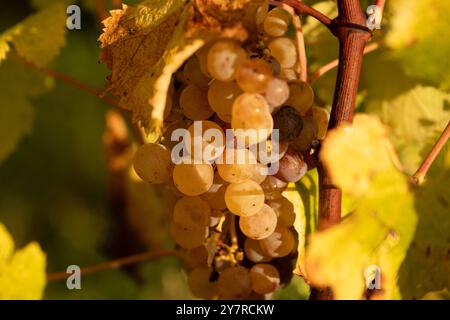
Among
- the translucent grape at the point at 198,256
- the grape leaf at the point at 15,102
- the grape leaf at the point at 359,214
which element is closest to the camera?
the grape leaf at the point at 359,214

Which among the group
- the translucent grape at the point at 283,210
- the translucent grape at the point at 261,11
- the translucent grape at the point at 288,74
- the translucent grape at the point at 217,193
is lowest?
the translucent grape at the point at 283,210

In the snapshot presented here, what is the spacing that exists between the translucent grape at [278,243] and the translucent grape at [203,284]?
10 centimetres

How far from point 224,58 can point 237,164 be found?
0.12 meters

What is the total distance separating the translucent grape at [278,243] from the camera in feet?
2.48

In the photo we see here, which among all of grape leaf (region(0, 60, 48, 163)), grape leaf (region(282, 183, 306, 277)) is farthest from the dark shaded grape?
grape leaf (region(0, 60, 48, 163))

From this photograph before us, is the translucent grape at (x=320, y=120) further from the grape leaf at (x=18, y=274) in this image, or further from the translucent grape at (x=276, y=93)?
the grape leaf at (x=18, y=274)

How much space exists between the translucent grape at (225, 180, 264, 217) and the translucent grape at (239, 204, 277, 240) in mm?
17

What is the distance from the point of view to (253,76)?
Answer: 625mm

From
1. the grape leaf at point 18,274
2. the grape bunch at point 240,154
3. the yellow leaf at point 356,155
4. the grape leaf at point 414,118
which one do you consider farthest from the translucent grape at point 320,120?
the grape leaf at point 18,274

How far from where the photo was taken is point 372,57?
3.13ft

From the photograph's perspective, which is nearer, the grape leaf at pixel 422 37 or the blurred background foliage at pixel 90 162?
the grape leaf at pixel 422 37

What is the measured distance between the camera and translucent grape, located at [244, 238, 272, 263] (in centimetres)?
78

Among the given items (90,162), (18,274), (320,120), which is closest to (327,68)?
(320,120)

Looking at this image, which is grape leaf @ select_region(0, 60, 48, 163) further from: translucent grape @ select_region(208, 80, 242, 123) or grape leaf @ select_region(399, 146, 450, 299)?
grape leaf @ select_region(399, 146, 450, 299)
